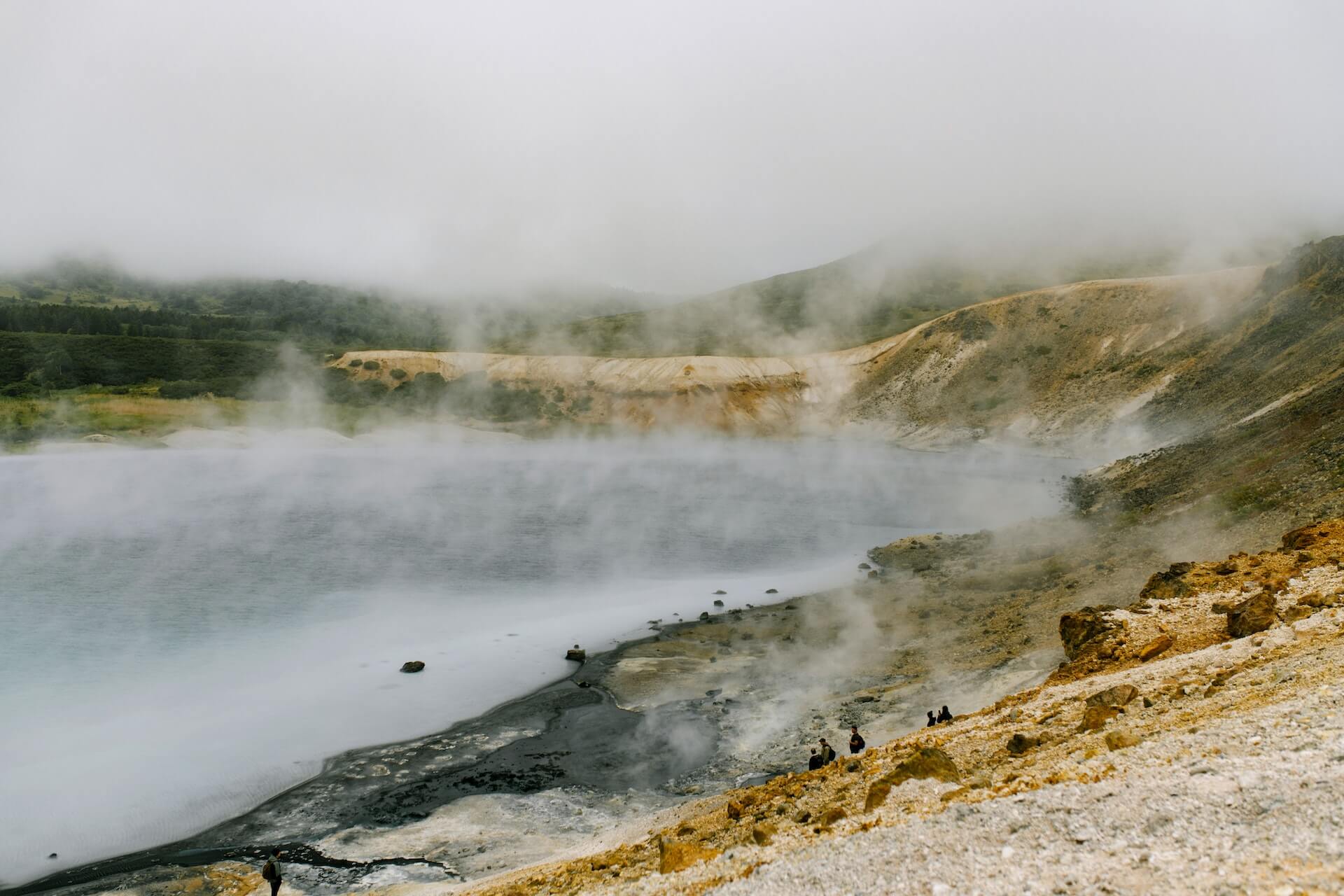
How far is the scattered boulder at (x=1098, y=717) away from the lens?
11141mm

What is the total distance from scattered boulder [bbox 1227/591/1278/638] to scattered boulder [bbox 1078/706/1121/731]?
408 cm

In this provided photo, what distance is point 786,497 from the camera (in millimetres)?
62719

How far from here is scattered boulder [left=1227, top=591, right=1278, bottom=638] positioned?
1359 cm

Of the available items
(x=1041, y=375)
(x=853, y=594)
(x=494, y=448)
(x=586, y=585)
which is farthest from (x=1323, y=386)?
(x=494, y=448)

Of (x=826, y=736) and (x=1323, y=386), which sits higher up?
(x=1323, y=386)

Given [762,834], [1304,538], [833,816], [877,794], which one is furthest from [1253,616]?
[762,834]

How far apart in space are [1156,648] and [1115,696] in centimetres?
398

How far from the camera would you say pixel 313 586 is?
38.6 metres

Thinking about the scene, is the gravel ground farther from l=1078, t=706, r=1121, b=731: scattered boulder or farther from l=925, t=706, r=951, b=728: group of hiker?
l=925, t=706, r=951, b=728: group of hiker

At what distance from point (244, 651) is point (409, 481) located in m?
43.1

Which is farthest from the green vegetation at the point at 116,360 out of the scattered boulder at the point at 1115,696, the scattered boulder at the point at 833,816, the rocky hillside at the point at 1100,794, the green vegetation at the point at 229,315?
the scattered boulder at the point at 1115,696

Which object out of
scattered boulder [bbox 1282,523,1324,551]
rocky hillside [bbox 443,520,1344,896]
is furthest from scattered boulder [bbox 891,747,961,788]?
scattered boulder [bbox 1282,523,1324,551]

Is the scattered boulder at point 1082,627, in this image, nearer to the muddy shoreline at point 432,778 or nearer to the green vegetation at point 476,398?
the muddy shoreline at point 432,778

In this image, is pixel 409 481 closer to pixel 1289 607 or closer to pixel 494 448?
pixel 494 448
